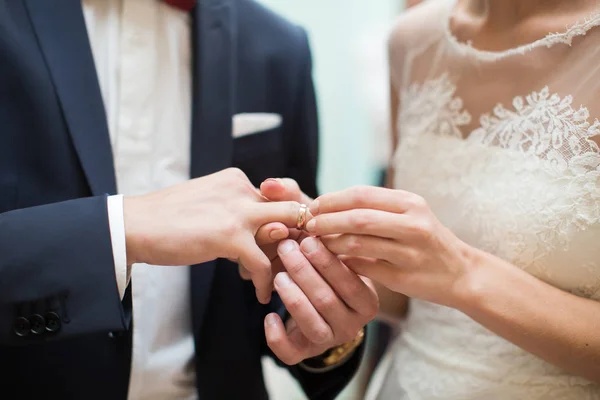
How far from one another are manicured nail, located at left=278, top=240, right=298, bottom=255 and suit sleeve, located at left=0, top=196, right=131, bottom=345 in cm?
23

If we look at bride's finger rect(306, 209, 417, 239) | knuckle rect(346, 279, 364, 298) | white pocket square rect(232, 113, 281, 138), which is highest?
white pocket square rect(232, 113, 281, 138)

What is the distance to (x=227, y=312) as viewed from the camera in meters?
0.97

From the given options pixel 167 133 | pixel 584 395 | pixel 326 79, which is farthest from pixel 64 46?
pixel 326 79

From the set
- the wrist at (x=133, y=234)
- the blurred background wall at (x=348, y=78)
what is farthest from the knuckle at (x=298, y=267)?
the blurred background wall at (x=348, y=78)

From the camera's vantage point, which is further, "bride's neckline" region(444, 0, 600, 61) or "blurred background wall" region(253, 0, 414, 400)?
"blurred background wall" region(253, 0, 414, 400)

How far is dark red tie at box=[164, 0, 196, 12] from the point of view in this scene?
0.95 metres

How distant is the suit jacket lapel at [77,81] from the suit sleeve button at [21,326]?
0.72 ft

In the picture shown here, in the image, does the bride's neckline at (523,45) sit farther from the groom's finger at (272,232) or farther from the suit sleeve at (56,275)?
the suit sleeve at (56,275)

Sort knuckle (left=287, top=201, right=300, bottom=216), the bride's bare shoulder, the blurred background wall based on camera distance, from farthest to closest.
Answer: the blurred background wall
the bride's bare shoulder
knuckle (left=287, top=201, right=300, bottom=216)

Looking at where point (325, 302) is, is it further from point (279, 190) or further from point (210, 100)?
point (210, 100)

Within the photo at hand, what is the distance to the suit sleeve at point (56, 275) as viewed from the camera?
651 millimetres

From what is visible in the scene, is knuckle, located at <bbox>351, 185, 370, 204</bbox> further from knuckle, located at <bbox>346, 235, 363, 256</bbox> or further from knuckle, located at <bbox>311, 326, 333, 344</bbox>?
knuckle, located at <bbox>311, 326, 333, 344</bbox>

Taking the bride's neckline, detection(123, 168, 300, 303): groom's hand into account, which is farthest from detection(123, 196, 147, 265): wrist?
the bride's neckline

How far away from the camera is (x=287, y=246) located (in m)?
0.75
